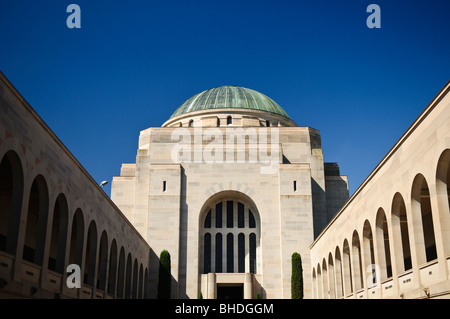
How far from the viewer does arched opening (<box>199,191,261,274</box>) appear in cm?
3766

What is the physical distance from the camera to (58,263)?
18062mm

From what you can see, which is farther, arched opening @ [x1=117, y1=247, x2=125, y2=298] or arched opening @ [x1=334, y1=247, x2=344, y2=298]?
arched opening @ [x1=117, y1=247, x2=125, y2=298]

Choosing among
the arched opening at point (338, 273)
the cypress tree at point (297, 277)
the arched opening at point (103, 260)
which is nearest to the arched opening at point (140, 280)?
the arched opening at point (103, 260)

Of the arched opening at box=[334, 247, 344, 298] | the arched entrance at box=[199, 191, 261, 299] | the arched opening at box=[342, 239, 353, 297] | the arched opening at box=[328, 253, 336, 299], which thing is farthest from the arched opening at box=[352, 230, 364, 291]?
the arched entrance at box=[199, 191, 261, 299]

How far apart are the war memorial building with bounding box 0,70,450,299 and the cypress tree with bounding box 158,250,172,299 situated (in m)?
0.68

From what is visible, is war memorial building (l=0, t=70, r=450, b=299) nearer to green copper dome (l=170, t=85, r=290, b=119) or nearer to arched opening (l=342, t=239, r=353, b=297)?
arched opening (l=342, t=239, r=353, b=297)

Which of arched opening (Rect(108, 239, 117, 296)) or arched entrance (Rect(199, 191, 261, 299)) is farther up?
arched entrance (Rect(199, 191, 261, 299))

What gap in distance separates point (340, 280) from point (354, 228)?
5.67 m

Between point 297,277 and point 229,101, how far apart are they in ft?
63.0

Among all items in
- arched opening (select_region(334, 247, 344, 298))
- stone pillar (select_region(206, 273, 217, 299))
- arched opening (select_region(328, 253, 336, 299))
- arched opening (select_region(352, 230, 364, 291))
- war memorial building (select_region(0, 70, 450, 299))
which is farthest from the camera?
stone pillar (select_region(206, 273, 217, 299))

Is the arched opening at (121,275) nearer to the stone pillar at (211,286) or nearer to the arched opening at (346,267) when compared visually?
the stone pillar at (211,286)

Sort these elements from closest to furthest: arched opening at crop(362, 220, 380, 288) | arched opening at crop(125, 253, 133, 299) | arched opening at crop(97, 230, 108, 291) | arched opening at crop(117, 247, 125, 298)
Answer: arched opening at crop(362, 220, 380, 288)
arched opening at crop(97, 230, 108, 291)
arched opening at crop(117, 247, 125, 298)
arched opening at crop(125, 253, 133, 299)
